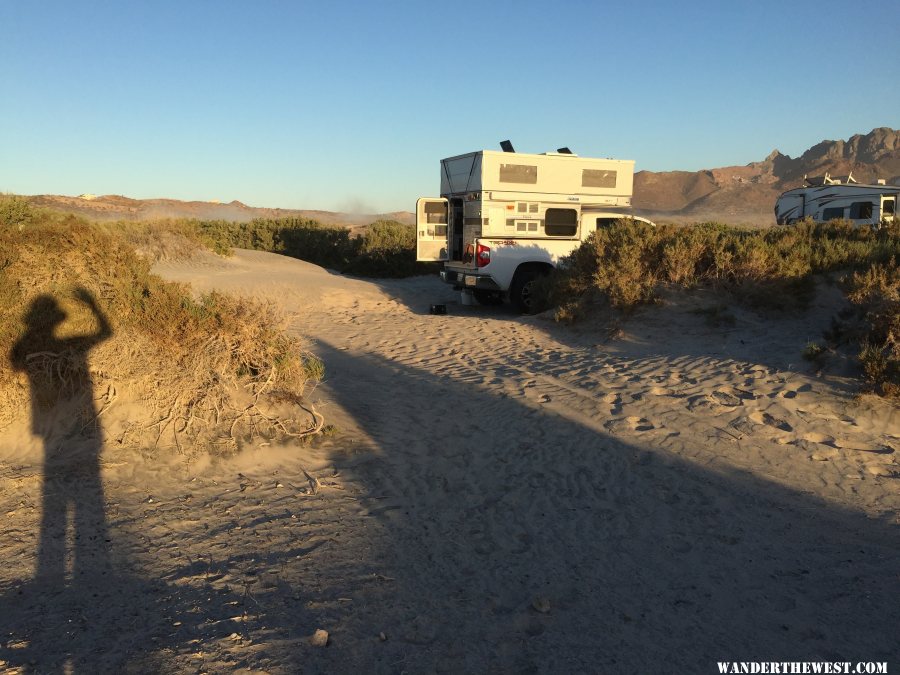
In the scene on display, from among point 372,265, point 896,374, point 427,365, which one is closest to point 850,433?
point 896,374

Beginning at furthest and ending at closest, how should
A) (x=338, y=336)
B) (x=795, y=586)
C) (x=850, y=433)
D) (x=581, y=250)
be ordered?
(x=581, y=250) → (x=338, y=336) → (x=850, y=433) → (x=795, y=586)

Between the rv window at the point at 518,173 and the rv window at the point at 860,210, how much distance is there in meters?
14.7

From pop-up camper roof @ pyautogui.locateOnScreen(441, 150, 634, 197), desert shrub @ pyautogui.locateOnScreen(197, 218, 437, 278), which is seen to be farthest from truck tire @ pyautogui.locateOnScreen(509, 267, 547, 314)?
desert shrub @ pyautogui.locateOnScreen(197, 218, 437, 278)

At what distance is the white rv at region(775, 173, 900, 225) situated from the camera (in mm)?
20594

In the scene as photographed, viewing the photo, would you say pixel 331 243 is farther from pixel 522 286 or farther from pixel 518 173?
pixel 522 286

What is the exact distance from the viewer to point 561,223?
1355 cm

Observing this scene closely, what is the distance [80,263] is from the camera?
605 cm

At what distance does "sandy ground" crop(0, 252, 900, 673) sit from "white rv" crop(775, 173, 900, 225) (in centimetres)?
1685

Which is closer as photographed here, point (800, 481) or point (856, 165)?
point (800, 481)

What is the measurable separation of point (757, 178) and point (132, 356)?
425ft

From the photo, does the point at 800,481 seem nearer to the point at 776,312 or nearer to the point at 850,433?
the point at 850,433

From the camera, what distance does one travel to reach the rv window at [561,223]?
13.4m

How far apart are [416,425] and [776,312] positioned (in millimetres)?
5804

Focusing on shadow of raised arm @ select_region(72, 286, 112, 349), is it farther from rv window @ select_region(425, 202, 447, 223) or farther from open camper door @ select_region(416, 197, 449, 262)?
rv window @ select_region(425, 202, 447, 223)
